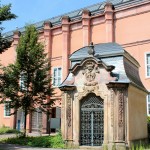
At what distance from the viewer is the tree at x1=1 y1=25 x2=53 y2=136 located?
25.7 m

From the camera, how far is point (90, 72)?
19.7 metres

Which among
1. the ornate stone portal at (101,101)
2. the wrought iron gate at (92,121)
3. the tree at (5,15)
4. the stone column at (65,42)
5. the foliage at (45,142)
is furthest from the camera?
the stone column at (65,42)

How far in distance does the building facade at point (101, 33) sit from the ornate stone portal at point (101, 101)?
A: 10.2 meters

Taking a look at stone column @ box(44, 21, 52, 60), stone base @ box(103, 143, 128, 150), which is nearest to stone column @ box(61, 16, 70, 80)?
stone column @ box(44, 21, 52, 60)

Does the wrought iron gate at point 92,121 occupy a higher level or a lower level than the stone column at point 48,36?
lower

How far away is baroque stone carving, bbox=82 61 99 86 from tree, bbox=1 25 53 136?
23.0 feet

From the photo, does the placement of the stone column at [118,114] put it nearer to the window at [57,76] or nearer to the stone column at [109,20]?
the stone column at [109,20]

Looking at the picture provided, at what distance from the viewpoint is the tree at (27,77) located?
2566 cm

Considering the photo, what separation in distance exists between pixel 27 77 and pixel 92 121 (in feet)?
28.7

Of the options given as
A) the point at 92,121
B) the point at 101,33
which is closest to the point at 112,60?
the point at 92,121

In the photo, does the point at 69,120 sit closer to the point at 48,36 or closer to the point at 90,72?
the point at 90,72

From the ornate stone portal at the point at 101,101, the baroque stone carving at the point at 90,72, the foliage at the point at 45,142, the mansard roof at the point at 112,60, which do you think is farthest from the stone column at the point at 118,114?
the foliage at the point at 45,142

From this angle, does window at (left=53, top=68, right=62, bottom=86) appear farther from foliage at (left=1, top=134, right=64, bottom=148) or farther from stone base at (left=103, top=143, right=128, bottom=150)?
stone base at (left=103, top=143, right=128, bottom=150)

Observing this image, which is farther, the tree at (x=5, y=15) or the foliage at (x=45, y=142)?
the tree at (x=5, y=15)
